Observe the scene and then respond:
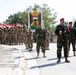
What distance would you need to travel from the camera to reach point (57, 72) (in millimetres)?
10945

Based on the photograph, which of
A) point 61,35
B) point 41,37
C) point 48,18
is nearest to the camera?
point 61,35

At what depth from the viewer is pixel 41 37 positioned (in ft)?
53.9

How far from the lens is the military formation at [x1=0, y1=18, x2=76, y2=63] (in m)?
13.7

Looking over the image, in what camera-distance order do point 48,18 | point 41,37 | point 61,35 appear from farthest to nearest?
point 48,18, point 41,37, point 61,35

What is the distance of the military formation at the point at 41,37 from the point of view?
1373 centimetres

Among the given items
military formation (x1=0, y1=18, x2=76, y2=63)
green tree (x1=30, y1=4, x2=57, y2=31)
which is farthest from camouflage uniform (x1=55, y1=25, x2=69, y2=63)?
green tree (x1=30, y1=4, x2=57, y2=31)

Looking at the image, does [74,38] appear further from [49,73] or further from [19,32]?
[19,32]

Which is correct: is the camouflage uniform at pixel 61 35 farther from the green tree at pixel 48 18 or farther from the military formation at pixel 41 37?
the green tree at pixel 48 18

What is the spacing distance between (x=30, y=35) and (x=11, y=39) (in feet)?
37.7

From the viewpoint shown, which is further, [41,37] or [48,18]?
[48,18]

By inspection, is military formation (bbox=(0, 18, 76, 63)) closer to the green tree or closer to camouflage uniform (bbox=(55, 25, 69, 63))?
camouflage uniform (bbox=(55, 25, 69, 63))

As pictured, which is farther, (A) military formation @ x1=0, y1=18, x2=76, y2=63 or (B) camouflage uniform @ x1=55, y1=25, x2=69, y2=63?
(A) military formation @ x1=0, y1=18, x2=76, y2=63

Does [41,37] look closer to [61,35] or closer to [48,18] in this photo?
[61,35]

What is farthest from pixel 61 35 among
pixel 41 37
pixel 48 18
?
pixel 48 18
